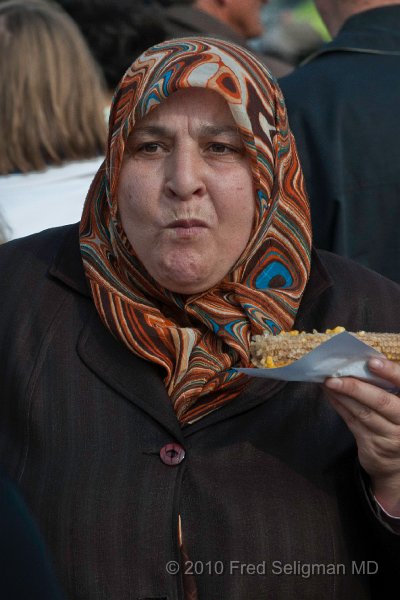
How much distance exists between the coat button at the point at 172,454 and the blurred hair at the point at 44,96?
182cm

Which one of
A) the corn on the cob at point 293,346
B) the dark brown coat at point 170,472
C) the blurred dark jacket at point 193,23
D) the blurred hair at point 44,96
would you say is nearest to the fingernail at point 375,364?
the corn on the cob at point 293,346

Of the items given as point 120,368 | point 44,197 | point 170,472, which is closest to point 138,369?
point 120,368

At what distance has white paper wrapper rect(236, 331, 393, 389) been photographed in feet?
7.71

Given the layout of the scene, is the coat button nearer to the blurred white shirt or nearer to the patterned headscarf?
the patterned headscarf

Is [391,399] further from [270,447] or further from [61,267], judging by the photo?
[61,267]

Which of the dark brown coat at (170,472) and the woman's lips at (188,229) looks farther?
the woman's lips at (188,229)

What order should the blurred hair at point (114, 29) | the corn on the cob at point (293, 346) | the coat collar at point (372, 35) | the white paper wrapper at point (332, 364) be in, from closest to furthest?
the white paper wrapper at point (332, 364) < the corn on the cob at point (293, 346) < the coat collar at point (372, 35) < the blurred hair at point (114, 29)

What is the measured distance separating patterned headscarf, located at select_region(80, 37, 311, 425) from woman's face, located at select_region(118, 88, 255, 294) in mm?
35

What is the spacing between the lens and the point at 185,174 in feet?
9.47

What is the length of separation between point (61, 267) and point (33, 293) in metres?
0.11

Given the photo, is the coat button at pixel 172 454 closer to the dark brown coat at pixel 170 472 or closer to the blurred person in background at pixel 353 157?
the dark brown coat at pixel 170 472

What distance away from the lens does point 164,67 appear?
9.79ft

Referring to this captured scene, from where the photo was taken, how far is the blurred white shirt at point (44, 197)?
417 centimetres

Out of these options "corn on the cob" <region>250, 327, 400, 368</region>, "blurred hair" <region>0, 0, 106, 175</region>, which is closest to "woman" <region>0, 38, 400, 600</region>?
"corn on the cob" <region>250, 327, 400, 368</region>
